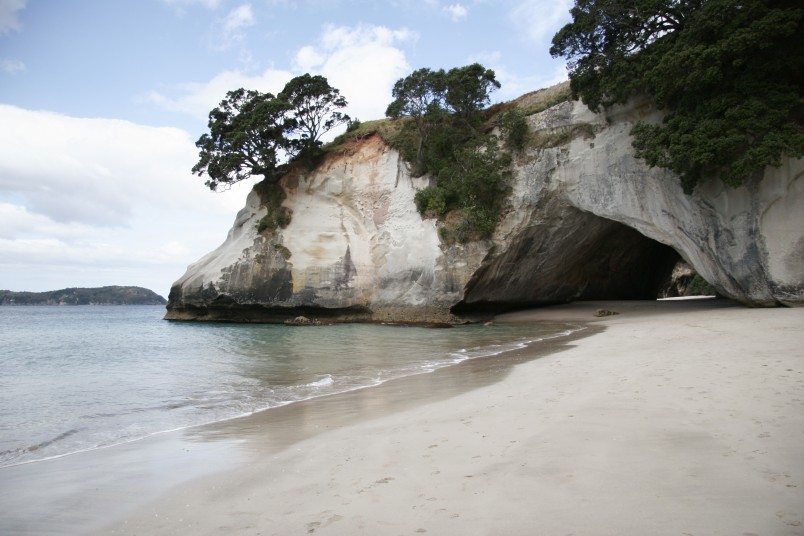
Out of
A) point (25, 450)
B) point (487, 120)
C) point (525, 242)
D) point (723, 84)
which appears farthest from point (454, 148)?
point (25, 450)

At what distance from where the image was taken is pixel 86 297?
388ft

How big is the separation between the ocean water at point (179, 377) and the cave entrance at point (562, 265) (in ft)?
17.5

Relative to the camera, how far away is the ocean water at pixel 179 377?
21.4 feet

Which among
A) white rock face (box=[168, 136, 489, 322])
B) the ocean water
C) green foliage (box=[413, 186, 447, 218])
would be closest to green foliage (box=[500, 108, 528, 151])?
green foliage (box=[413, 186, 447, 218])

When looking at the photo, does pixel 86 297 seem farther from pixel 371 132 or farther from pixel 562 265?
pixel 562 265

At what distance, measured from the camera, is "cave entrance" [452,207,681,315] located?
72.8ft

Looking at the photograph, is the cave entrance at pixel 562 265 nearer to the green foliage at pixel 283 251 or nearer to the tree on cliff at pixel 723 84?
the tree on cliff at pixel 723 84

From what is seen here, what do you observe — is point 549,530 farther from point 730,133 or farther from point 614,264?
point 614,264

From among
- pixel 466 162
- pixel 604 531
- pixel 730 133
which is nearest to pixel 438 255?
pixel 466 162

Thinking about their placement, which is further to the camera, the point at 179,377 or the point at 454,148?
the point at 454,148

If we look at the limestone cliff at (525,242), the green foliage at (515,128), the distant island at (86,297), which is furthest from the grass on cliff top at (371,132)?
the distant island at (86,297)

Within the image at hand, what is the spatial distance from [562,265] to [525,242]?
2.95 metres

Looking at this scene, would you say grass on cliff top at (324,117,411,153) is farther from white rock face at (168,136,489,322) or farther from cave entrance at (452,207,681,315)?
cave entrance at (452,207,681,315)

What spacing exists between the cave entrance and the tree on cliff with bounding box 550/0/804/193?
20.9 feet
